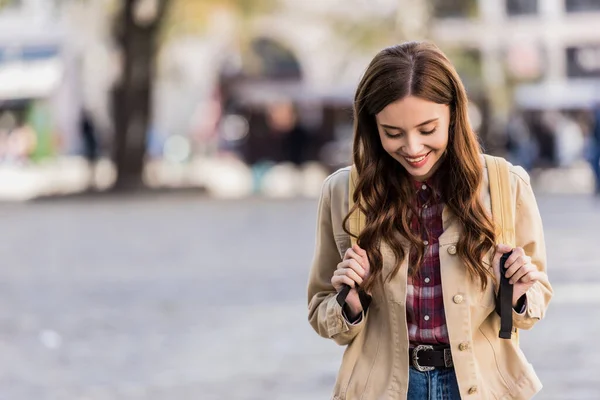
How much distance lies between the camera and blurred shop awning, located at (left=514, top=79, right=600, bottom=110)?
1729 inches

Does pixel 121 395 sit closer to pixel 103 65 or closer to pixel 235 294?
pixel 235 294

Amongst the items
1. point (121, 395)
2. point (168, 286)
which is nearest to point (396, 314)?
point (121, 395)

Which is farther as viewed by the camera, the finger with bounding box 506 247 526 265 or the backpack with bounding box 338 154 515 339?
the backpack with bounding box 338 154 515 339

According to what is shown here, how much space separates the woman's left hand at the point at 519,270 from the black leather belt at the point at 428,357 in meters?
0.22

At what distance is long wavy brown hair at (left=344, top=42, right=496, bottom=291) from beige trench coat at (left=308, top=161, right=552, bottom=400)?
37 mm

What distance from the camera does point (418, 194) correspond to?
10.5 feet

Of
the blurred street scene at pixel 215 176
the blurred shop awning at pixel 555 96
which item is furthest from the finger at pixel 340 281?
the blurred shop awning at pixel 555 96

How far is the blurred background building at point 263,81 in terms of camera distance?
29.8 meters

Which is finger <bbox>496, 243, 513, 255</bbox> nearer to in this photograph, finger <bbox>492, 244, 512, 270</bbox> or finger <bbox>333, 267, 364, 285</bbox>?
finger <bbox>492, 244, 512, 270</bbox>

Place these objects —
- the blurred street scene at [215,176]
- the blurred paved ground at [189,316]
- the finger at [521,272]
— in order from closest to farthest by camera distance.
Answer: the finger at [521,272]
the blurred paved ground at [189,316]
the blurred street scene at [215,176]

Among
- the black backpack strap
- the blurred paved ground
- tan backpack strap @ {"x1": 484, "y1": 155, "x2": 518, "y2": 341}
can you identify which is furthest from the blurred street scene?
the black backpack strap

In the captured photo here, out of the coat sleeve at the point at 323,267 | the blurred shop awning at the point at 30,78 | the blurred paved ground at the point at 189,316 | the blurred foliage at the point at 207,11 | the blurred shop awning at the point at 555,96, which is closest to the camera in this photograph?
the coat sleeve at the point at 323,267

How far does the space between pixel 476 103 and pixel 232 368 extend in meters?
24.1

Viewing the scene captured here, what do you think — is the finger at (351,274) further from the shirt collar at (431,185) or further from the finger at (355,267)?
the shirt collar at (431,185)
